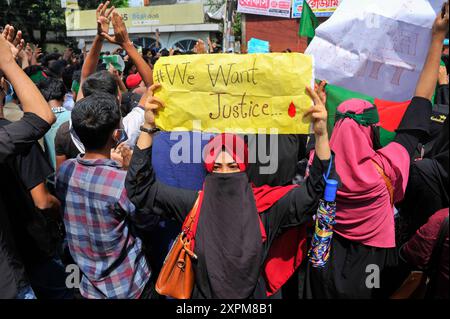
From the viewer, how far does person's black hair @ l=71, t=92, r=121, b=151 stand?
2.09m

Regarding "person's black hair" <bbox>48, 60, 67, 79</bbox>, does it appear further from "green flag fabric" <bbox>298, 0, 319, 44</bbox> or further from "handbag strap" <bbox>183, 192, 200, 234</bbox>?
"handbag strap" <bbox>183, 192, 200, 234</bbox>

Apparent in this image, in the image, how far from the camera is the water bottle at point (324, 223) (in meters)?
1.93

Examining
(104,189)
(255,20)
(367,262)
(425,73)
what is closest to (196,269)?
(104,189)

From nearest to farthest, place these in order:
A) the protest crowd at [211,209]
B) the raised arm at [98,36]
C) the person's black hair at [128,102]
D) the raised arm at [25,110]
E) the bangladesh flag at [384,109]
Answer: the raised arm at [25,110] < the protest crowd at [211,209] < the raised arm at [98,36] < the bangladesh flag at [384,109] < the person's black hair at [128,102]

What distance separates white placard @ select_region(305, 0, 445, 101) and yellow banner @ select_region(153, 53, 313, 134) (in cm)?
47

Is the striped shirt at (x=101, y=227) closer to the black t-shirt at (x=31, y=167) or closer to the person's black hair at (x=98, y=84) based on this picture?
the black t-shirt at (x=31, y=167)

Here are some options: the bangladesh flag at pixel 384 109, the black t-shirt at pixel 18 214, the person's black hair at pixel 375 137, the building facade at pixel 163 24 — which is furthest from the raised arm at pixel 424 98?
the building facade at pixel 163 24

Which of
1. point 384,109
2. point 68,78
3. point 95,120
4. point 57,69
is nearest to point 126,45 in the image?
point 95,120

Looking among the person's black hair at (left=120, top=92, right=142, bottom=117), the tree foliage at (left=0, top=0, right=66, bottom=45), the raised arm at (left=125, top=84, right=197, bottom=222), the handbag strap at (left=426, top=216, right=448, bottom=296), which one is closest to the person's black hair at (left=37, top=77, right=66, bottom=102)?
the person's black hair at (left=120, top=92, right=142, bottom=117)

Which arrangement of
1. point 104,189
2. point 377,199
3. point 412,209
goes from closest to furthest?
point 104,189 < point 377,199 < point 412,209

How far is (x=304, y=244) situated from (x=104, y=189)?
1199mm

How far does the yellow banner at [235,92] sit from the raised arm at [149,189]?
0.06 m

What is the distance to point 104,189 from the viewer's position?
6.73 ft

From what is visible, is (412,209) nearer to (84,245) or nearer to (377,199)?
(377,199)
